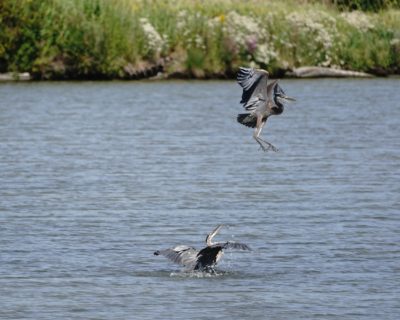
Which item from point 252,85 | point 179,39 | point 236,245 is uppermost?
point 252,85

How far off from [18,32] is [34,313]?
2109cm

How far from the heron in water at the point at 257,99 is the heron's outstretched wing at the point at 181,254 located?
151 centimetres

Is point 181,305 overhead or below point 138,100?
overhead

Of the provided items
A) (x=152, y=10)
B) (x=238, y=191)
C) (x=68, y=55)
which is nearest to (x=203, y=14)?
(x=152, y=10)

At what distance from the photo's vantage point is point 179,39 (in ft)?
105

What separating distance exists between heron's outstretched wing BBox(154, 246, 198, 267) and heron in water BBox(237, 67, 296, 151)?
1507 millimetres

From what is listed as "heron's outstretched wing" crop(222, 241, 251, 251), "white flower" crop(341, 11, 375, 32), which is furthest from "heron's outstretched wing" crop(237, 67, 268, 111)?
"white flower" crop(341, 11, 375, 32)

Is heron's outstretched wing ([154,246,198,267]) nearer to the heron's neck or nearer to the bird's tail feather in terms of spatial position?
the bird's tail feather

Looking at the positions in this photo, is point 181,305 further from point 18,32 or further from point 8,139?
point 18,32

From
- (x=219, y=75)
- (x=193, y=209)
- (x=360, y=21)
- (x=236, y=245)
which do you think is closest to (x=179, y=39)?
(x=219, y=75)

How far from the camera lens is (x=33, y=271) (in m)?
10.9

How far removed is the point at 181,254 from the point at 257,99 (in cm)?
183

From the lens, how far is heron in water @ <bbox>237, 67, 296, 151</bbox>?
470 inches

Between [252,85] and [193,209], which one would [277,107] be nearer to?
[252,85]
